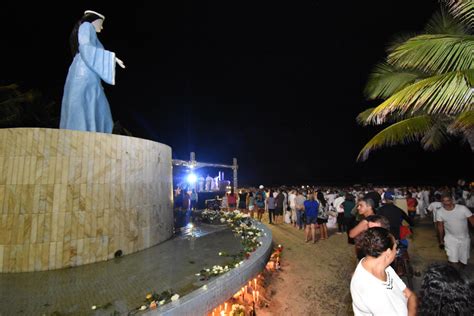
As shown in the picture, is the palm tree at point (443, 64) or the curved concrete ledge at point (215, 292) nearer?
the curved concrete ledge at point (215, 292)

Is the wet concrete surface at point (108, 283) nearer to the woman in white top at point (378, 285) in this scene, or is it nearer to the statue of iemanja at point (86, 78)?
the woman in white top at point (378, 285)

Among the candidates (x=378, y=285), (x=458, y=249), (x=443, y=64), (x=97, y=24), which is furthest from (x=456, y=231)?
(x=97, y=24)

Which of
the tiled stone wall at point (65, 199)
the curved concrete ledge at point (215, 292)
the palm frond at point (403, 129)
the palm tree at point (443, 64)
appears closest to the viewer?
the curved concrete ledge at point (215, 292)

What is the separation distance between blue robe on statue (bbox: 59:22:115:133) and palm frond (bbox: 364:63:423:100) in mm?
7826

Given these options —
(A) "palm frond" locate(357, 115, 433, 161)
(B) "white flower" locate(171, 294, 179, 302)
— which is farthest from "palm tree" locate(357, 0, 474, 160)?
(B) "white flower" locate(171, 294, 179, 302)

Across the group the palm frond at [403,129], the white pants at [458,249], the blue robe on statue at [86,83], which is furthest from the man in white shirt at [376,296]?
the blue robe on statue at [86,83]

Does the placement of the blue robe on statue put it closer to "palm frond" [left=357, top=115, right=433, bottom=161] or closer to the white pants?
"palm frond" [left=357, top=115, right=433, bottom=161]

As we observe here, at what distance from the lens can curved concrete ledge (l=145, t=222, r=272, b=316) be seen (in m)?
3.32

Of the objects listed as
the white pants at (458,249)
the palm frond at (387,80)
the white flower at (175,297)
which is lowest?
the white flower at (175,297)

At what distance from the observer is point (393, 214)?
5.04 meters

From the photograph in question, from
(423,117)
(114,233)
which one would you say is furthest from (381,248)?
(423,117)

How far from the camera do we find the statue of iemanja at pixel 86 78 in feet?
22.2

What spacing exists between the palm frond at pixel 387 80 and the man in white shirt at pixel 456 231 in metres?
4.13

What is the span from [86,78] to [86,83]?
127mm
